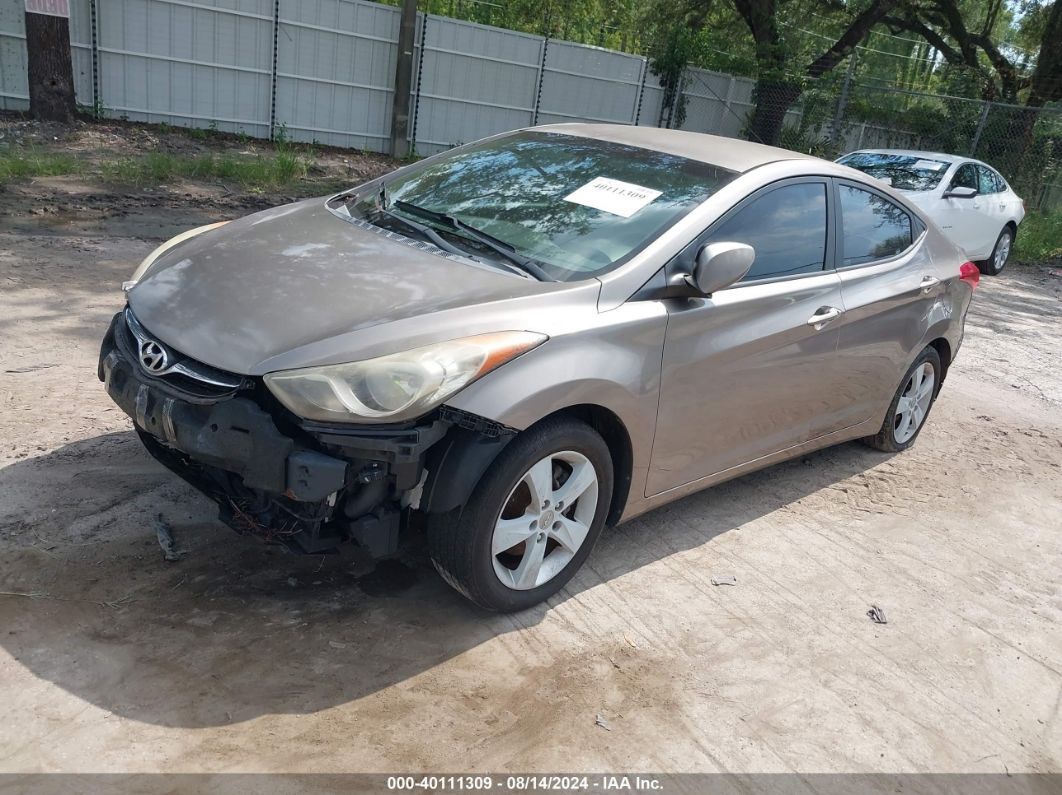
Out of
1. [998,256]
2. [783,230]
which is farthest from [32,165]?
[998,256]

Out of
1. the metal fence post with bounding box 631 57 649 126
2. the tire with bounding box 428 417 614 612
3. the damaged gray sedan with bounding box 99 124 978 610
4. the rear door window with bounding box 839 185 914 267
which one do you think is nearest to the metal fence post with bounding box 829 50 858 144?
the metal fence post with bounding box 631 57 649 126

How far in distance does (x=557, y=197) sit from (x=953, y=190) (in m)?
9.54

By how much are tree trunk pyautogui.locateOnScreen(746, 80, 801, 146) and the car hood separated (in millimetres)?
18708

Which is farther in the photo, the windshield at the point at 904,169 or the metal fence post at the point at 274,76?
the metal fence post at the point at 274,76

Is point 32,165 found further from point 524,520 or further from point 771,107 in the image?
point 771,107

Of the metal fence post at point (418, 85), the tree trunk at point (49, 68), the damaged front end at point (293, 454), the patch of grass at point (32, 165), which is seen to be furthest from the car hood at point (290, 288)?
the metal fence post at point (418, 85)

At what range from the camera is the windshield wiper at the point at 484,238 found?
356 centimetres

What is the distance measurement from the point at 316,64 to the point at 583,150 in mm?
12421

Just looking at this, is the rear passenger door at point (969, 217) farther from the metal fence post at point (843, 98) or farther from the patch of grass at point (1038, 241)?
the metal fence post at point (843, 98)

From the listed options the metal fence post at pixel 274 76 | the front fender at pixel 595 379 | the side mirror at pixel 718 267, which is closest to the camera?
the front fender at pixel 595 379

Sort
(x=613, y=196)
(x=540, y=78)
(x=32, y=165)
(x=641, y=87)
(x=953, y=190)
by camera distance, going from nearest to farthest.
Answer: (x=613, y=196) → (x=32, y=165) → (x=953, y=190) → (x=540, y=78) → (x=641, y=87)

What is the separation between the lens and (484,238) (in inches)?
150

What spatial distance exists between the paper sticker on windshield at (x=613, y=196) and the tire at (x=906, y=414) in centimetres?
228

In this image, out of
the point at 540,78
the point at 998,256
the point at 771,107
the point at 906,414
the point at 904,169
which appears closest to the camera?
the point at 906,414
